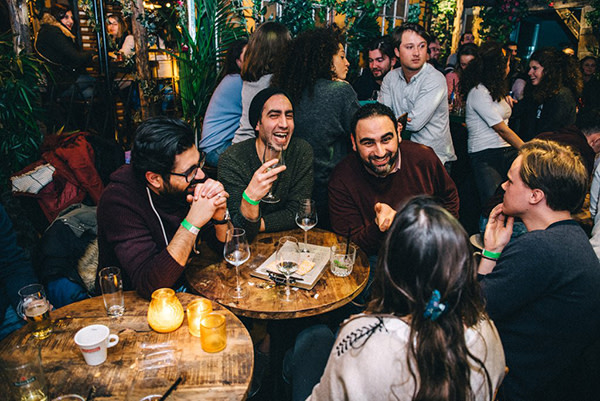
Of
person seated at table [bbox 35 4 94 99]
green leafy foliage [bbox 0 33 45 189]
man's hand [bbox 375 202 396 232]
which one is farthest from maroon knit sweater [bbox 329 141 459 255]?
person seated at table [bbox 35 4 94 99]

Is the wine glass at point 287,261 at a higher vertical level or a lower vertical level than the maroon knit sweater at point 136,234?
lower

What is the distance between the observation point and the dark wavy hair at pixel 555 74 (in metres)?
4.03

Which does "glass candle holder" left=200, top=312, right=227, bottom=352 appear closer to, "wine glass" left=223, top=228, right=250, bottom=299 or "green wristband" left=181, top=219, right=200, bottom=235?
"wine glass" left=223, top=228, right=250, bottom=299

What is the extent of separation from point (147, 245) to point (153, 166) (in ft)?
1.18

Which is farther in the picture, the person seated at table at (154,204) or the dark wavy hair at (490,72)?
the dark wavy hair at (490,72)

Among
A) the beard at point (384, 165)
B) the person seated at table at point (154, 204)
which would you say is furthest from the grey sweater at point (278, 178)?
the person seated at table at point (154, 204)

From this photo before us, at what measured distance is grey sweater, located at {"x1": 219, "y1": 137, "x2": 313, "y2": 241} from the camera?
242cm

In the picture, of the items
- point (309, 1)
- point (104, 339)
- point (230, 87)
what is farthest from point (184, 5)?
point (104, 339)

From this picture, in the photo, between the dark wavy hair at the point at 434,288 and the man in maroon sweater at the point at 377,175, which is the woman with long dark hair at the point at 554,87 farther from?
the dark wavy hair at the point at 434,288

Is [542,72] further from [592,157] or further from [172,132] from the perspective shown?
[172,132]

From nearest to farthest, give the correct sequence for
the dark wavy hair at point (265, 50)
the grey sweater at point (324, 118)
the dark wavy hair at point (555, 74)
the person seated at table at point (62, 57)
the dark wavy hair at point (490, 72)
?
the grey sweater at point (324, 118) → the dark wavy hair at point (265, 50) → the dark wavy hair at point (490, 72) → the dark wavy hair at point (555, 74) → the person seated at table at point (62, 57)

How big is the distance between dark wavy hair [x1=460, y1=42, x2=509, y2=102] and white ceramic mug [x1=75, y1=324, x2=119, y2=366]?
11.9 ft

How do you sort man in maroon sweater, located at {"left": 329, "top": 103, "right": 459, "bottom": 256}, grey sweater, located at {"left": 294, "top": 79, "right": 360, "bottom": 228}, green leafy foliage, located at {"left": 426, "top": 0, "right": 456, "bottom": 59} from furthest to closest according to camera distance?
green leafy foliage, located at {"left": 426, "top": 0, "right": 456, "bottom": 59}
grey sweater, located at {"left": 294, "top": 79, "right": 360, "bottom": 228}
man in maroon sweater, located at {"left": 329, "top": 103, "right": 459, "bottom": 256}

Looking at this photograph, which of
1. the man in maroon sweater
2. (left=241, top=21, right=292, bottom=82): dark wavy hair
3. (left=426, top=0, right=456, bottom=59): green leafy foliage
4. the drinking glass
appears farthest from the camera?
(left=426, top=0, right=456, bottom=59): green leafy foliage
